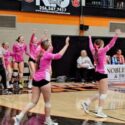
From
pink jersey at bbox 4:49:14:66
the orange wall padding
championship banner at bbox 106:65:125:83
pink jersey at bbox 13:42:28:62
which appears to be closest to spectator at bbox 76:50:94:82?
championship banner at bbox 106:65:125:83

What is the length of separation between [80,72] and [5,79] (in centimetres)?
582

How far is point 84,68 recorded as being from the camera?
811 inches

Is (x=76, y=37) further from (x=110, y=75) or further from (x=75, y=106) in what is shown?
(x=75, y=106)

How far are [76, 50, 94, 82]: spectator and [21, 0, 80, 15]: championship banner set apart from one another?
7.84 ft

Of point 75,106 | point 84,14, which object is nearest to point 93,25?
point 84,14

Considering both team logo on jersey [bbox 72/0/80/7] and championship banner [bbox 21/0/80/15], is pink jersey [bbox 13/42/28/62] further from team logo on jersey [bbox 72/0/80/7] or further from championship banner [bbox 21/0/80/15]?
team logo on jersey [bbox 72/0/80/7]

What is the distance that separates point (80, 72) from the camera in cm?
2103

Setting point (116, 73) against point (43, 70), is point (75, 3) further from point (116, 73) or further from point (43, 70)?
point (43, 70)

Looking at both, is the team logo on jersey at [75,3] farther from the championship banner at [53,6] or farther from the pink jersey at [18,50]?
the pink jersey at [18,50]

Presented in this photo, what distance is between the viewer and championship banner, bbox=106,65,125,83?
786 inches

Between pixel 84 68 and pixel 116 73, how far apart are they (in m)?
1.55

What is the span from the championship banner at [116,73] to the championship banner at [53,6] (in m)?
3.89

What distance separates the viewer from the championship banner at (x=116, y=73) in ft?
65.5

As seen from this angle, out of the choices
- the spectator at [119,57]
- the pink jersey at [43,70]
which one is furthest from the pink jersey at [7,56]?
the pink jersey at [43,70]
